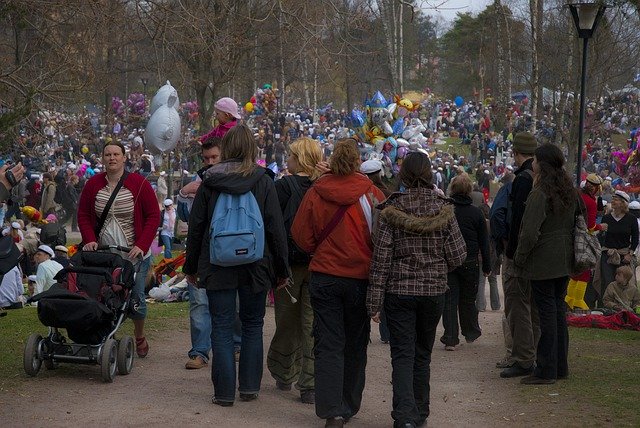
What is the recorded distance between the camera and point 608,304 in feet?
45.8

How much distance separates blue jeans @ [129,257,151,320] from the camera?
8383mm

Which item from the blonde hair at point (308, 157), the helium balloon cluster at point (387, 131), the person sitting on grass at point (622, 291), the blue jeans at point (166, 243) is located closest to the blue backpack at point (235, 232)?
the blonde hair at point (308, 157)

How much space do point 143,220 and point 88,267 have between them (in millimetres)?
714

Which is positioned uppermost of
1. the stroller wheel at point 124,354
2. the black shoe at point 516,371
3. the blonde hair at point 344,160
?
the blonde hair at point 344,160

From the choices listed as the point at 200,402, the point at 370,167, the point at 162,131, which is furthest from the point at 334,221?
the point at 162,131

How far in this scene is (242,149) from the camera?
7.04m

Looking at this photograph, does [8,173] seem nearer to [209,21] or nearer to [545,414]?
[545,414]

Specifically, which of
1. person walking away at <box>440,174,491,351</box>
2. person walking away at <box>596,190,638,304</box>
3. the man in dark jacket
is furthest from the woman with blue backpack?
person walking away at <box>596,190,638,304</box>

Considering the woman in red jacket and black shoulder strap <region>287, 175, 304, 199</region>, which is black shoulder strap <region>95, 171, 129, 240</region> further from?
black shoulder strap <region>287, 175, 304, 199</region>

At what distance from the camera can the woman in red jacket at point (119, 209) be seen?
8.30 metres

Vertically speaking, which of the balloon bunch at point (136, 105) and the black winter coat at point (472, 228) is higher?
the balloon bunch at point (136, 105)

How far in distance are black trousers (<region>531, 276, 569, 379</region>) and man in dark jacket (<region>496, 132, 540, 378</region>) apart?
0.35m

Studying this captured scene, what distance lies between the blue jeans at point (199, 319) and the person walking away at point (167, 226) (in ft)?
47.2

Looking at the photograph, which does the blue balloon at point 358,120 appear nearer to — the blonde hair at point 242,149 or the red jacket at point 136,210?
the red jacket at point 136,210
